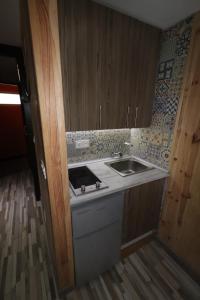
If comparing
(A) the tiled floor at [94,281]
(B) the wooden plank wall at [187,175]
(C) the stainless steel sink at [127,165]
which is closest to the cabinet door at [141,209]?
(B) the wooden plank wall at [187,175]

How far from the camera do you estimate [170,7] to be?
111 centimetres

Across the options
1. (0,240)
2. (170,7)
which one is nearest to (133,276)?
(0,240)

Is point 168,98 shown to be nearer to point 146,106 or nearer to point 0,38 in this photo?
point 146,106

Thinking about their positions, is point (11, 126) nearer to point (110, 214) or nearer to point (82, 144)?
point (82, 144)

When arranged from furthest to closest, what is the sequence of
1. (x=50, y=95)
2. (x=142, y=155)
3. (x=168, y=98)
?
(x=142, y=155)
(x=168, y=98)
(x=50, y=95)

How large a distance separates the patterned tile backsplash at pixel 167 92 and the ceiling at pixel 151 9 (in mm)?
103

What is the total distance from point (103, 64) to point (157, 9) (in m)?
0.58

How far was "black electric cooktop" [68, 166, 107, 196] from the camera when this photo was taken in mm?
1145

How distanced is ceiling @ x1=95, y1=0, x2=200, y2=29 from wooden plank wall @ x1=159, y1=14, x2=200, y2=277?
0.39ft

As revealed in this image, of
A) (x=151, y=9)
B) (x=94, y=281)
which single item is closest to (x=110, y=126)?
(x=151, y=9)

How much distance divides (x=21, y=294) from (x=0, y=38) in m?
2.78

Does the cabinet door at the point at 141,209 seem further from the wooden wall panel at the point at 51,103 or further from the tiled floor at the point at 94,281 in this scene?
the wooden wall panel at the point at 51,103

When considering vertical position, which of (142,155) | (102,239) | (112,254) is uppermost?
(142,155)

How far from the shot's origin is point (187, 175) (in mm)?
1342
